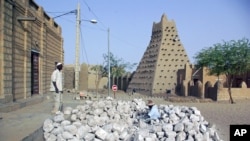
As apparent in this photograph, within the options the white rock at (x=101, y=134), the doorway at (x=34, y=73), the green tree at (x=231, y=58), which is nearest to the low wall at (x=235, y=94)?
the green tree at (x=231, y=58)

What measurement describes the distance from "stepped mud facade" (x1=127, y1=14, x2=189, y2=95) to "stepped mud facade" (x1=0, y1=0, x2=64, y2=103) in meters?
22.6

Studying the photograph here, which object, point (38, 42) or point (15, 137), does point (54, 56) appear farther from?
point (15, 137)

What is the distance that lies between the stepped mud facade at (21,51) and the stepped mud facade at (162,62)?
22.6 metres

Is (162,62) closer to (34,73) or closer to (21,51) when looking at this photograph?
(34,73)

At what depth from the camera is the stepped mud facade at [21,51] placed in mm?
11168

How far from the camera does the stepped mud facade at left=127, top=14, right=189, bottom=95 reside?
41969mm

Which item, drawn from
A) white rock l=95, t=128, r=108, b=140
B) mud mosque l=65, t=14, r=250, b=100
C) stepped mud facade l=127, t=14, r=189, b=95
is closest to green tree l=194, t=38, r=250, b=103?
mud mosque l=65, t=14, r=250, b=100

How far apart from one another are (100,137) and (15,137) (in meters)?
2.25

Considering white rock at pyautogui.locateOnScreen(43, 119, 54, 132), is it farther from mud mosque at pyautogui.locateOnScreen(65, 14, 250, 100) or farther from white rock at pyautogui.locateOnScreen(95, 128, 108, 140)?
mud mosque at pyautogui.locateOnScreen(65, 14, 250, 100)

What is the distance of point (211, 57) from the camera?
29.7m

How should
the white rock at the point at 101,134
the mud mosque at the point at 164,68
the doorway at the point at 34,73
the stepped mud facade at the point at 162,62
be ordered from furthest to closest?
the stepped mud facade at the point at 162,62 → the mud mosque at the point at 164,68 → the doorway at the point at 34,73 → the white rock at the point at 101,134

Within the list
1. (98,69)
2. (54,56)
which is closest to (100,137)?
(54,56)

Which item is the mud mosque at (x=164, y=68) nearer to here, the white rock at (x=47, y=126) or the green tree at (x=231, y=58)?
the green tree at (x=231, y=58)

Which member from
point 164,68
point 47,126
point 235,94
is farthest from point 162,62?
point 47,126
